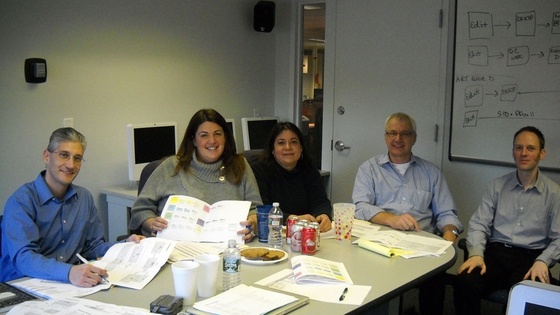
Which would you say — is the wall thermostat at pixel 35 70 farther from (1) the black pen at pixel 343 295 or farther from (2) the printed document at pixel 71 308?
(1) the black pen at pixel 343 295

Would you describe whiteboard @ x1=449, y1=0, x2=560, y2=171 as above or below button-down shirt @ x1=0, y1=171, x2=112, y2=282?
above

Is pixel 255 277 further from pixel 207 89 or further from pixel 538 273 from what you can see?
pixel 207 89

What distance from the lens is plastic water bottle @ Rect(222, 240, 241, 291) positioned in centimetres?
195

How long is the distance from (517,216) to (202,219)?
5.78 ft

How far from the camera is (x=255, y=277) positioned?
2.11m

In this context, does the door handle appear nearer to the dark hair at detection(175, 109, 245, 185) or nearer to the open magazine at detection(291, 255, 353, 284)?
the dark hair at detection(175, 109, 245, 185)

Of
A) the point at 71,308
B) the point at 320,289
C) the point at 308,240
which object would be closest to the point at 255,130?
the point at 308,240

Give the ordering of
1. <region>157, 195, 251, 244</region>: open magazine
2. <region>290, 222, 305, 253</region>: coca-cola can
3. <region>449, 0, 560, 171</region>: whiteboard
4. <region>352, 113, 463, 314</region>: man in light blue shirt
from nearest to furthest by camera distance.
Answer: <region>290, 222, 305, 253</region>: coca-cola can < <region>157, 195, 251, 244</region>: open magazine < <region>352, 113, 463, 314</region>: man in light blue shirt < <region>449, 0, 560, 171</region>: whiteboard

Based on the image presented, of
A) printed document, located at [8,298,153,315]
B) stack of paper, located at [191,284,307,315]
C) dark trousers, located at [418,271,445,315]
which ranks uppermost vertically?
printed document, located at [8,298,153,315]

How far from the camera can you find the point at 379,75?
4.62m

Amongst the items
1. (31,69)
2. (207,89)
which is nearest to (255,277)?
(31,69)

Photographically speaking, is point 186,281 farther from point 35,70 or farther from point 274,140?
point 35,70

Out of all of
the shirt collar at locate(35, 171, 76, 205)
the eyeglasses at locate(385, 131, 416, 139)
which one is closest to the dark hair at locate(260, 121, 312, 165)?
the eyeglasses at locate(385, 131, 416, 139)

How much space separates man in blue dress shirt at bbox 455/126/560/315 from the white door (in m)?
1.16
